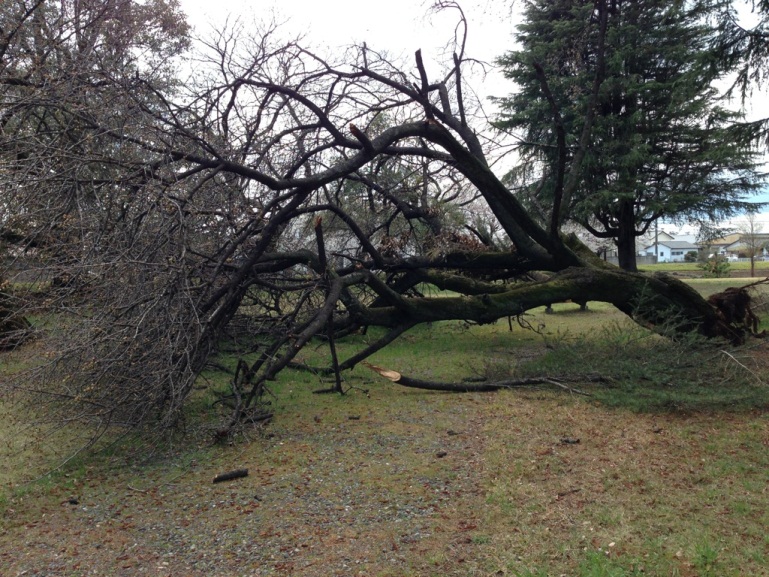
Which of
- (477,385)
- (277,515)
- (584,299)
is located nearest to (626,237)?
(584,299)

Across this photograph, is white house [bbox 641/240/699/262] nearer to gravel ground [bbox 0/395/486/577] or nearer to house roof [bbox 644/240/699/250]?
house roof [bbox 644/240/699/250]

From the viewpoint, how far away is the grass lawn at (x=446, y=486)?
3.57 m

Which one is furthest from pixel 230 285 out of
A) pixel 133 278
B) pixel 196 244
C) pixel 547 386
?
pixel 547 386

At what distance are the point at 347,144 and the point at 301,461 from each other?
361 cm

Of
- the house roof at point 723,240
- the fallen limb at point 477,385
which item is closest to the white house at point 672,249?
the house roof at point 723,240

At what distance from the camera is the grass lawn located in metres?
3.57

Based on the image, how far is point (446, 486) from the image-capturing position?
4.59 meters

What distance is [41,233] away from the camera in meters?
6.01

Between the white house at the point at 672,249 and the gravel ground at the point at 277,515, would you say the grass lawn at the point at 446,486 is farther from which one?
the white house at the point at 672,249

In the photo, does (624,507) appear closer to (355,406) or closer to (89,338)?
(355,406)

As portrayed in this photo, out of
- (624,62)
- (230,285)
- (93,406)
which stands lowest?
(93,406)

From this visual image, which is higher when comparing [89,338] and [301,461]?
[89,338]

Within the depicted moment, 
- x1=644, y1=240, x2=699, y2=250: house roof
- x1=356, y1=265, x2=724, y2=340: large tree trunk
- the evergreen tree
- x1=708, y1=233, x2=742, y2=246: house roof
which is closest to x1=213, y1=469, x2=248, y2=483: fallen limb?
x1=356, y1=265, x2=724, y2=340: large tree trunk

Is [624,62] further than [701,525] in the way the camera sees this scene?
Yes
